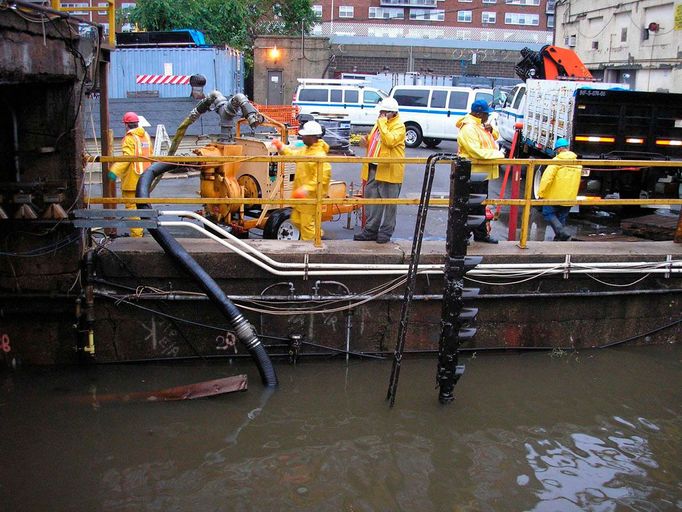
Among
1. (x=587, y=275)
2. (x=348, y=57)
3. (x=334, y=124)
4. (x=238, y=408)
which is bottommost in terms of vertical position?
(x=238, y=408)

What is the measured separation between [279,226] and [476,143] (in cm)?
296

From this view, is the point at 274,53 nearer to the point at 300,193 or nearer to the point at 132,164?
the point at 132,164

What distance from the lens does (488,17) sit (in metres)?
56.0

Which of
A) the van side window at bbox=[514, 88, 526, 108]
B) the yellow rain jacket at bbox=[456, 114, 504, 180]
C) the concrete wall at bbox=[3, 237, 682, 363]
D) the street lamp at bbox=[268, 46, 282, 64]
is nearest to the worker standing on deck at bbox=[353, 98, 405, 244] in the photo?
the concrete wall at bbox=[3, 237, 682, 363]

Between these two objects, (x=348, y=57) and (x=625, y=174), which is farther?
(x=348, y=57)

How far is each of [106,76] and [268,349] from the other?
367 cm

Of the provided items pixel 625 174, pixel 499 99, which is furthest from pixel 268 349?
pixel 499 99

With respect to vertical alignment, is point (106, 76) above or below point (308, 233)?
above

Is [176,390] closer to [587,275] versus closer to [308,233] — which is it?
[308,233]

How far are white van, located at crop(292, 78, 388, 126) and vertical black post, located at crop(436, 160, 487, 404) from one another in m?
20.3

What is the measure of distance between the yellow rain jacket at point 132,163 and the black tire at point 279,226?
1779 millimetres

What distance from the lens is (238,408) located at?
268 inches

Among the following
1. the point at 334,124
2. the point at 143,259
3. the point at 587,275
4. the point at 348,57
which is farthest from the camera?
the point at 348,57

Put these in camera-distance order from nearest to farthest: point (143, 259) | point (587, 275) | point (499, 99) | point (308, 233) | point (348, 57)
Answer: point (143, 259)
point (587, 275)
point (308, 233)
point (499, 99)
point (348, 57)
